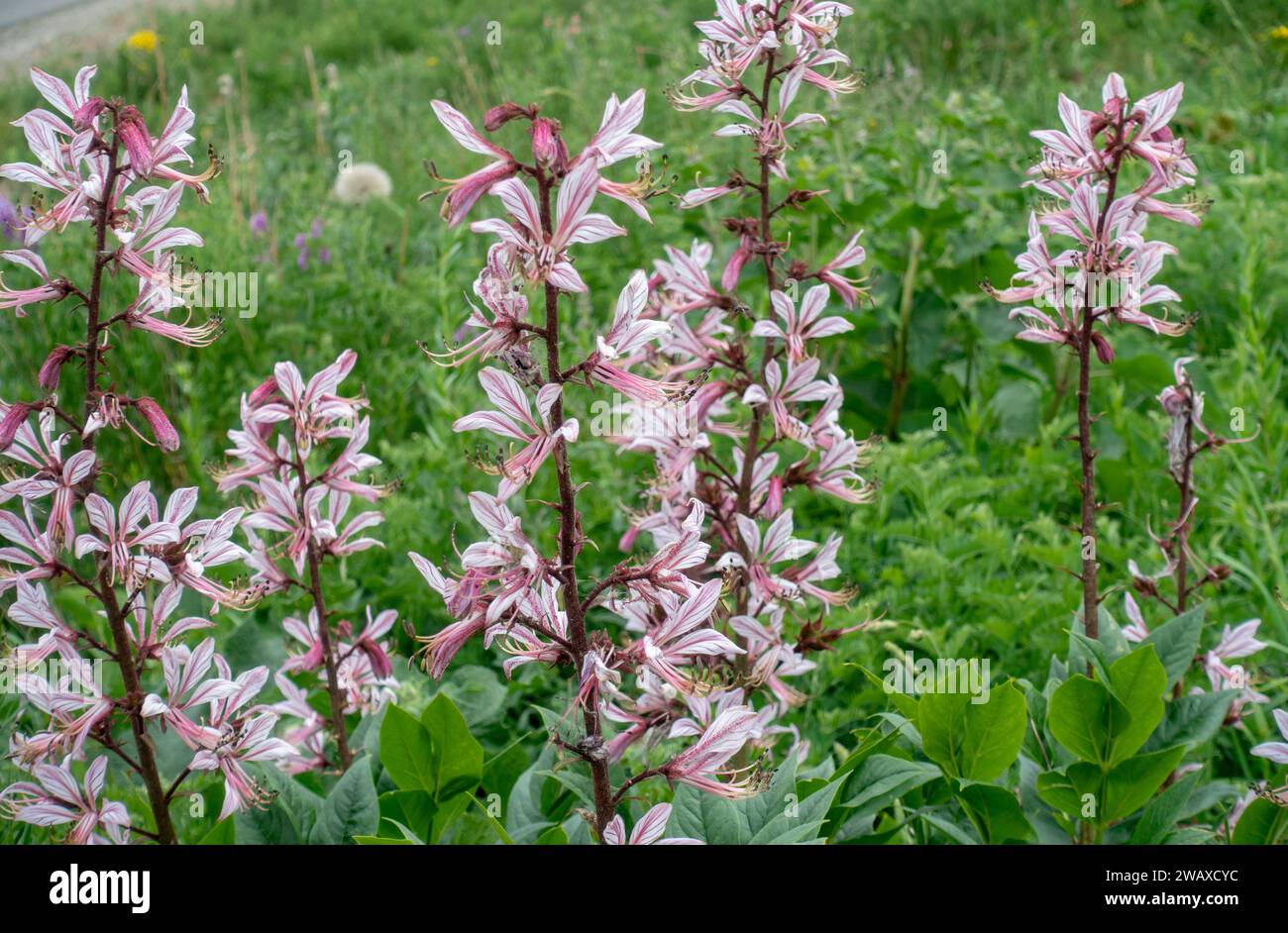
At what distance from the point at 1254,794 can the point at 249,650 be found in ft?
7.29

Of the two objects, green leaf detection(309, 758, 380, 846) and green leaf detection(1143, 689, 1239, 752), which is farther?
green leaf detection(1143, 689, 1239, 752)

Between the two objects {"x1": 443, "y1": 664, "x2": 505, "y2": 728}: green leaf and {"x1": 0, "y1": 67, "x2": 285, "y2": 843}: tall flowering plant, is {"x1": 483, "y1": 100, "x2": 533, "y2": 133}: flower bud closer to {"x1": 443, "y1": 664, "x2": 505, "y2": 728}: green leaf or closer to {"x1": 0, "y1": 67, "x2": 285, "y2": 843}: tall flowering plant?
{"x1": 0, "y1": 67, "x2": 285, "y2": 843}: tall flowering plant

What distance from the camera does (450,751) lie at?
2443 mm

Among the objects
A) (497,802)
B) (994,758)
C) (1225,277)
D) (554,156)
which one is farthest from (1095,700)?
(1225,277)

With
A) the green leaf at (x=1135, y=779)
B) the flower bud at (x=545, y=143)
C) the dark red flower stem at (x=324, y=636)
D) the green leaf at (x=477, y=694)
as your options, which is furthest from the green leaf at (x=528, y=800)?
the flower bud at (x=545, y=143)

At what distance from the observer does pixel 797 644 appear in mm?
2660

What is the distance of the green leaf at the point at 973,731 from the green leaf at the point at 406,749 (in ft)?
3.05

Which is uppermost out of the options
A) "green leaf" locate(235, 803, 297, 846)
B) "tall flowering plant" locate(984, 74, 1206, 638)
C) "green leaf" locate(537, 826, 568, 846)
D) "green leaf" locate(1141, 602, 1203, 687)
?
"tall flowering plant" locate(984, 74, 1206, 638)

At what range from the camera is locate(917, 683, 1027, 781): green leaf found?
2.38 metres

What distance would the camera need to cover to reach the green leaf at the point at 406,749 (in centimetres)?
244

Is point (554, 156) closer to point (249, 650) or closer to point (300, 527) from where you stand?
point (300, 527)

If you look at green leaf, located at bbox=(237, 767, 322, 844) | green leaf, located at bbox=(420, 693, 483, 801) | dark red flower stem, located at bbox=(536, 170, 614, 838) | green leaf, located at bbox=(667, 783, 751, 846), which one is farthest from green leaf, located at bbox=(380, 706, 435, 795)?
dark red flower stem, located at bbox=(536, 170, 614, 838)

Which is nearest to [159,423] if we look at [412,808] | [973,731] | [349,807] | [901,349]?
[349,807]

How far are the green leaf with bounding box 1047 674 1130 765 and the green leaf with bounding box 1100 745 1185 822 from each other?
0.19 ft
